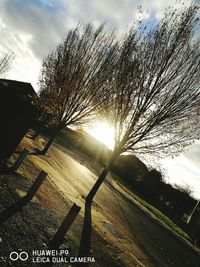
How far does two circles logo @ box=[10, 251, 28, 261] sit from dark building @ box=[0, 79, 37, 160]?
538 centimetres

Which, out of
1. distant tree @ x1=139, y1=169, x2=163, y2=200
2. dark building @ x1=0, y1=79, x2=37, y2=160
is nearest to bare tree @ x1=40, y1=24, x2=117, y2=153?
dark building @ x1=0, y1=79, x2=37, y2=160

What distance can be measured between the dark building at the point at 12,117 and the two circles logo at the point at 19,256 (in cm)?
538

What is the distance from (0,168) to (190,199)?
3177 centimetres

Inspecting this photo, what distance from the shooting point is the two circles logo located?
4.48m

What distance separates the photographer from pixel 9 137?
9.55m

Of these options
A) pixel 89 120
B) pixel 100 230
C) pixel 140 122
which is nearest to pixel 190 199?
pixel 89 120

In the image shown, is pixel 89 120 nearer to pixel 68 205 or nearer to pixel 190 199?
pixel 68 205

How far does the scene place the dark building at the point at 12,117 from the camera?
29.8 feet

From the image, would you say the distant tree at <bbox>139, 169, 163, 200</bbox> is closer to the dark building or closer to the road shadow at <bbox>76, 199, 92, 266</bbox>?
the road shadow at <bbox>76, 199, 92, 266</bbox>

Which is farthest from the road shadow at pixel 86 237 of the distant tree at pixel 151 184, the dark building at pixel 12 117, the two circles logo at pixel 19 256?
the distant tree at pixel 151 184

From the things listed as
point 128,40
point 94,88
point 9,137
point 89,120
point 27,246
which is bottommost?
point 27,246

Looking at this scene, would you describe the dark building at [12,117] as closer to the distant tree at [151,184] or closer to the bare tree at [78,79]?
the bare tree at [78,79]

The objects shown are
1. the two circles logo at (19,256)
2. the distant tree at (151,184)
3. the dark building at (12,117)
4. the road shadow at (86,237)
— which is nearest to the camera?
the two circles logo at (19,256)

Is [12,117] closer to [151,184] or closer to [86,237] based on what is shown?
[86,237]
